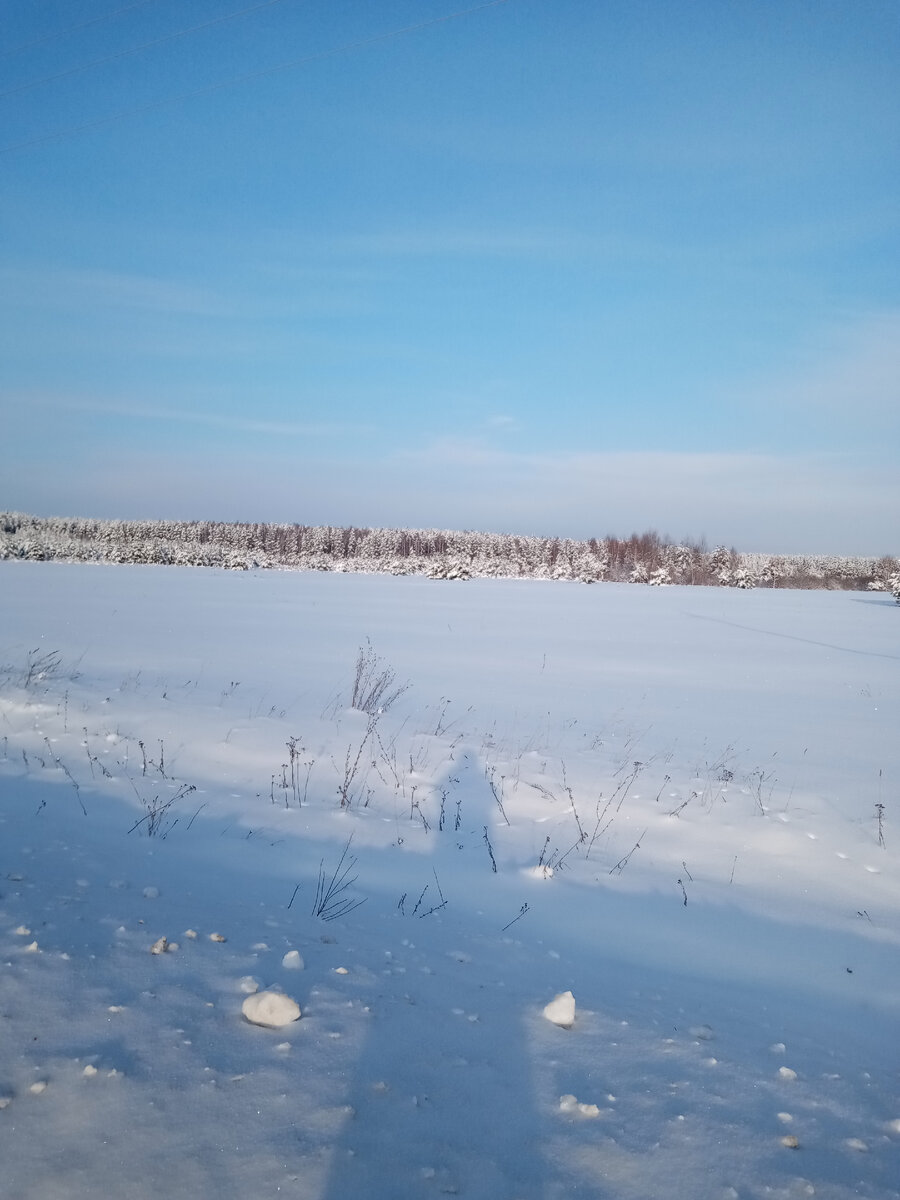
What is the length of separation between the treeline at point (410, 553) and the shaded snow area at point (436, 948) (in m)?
48.0

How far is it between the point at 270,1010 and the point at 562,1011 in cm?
116

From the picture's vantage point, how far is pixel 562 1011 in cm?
289

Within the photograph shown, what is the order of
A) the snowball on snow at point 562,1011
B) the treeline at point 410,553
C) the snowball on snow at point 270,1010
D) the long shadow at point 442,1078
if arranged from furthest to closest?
the treeline at point 410,553 < the snowball on snow at point 562,1011 < the snowball on snow at point 270,1010 < the long shadow at point 442,1078

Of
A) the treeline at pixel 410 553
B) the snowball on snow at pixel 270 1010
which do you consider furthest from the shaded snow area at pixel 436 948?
the treeline at pixel 410 553

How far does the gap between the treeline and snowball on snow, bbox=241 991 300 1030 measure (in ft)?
173

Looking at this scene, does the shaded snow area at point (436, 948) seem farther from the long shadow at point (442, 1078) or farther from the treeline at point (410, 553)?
the treeline at point (410, 553)

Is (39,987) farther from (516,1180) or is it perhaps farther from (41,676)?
(41,676)

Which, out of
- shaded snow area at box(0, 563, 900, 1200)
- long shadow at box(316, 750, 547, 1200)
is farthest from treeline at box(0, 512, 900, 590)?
long shadow at box(316, 750, 547, 1200)

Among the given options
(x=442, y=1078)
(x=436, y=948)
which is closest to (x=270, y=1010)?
(x=442, y=1078)

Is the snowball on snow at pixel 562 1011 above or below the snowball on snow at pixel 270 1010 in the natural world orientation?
below

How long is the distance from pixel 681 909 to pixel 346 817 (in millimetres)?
2519

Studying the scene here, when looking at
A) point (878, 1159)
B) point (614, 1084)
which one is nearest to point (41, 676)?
point (614, 1084)

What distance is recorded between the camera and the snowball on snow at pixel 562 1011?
2.87 m

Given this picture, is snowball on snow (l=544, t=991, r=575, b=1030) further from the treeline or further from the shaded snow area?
the treeline
